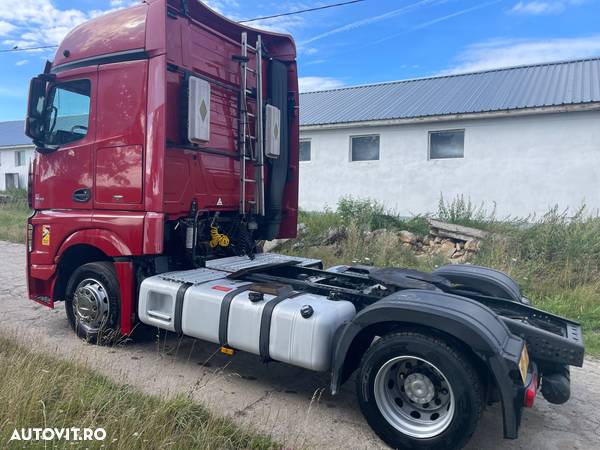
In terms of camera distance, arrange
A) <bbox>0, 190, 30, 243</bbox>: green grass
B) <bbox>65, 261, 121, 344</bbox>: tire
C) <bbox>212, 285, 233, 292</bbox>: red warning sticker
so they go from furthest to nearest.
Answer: <bbox>0, 190, 30, 243</bbox>: green grass → <bbox>65, 261, 121, 344</bbox>: tire → <bbox>212, 285, 233, 292</bbox>: red warning sticker

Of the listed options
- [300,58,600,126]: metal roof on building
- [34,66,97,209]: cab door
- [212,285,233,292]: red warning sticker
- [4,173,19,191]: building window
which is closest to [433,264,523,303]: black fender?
[212,285,233,292]: red warning sticker

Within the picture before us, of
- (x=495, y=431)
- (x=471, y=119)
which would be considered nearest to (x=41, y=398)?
(x=495, y=431)

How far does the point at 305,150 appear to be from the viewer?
15094 millimetres

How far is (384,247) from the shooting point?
921cm

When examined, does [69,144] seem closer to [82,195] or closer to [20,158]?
[82,195]

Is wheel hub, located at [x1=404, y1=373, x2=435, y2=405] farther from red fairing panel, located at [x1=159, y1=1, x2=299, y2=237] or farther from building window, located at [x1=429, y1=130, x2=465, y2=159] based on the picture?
building window, located at [x1=429, y1=130, x2=465, y2=159]

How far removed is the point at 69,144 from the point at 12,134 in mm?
33905

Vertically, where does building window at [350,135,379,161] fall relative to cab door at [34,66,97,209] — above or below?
above

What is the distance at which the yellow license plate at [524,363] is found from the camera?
2775mm

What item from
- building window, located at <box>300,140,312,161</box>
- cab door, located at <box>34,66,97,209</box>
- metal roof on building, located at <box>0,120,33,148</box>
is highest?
metal roof on building, located at <box>0,120,33,148</box>

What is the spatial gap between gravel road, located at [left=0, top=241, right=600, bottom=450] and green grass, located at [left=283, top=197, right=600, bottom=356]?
1.79 metres

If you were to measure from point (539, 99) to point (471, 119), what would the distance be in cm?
166

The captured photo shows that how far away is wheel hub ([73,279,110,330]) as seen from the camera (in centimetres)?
470

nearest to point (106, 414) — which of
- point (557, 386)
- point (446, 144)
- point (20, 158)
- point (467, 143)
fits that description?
point (557, 386)
